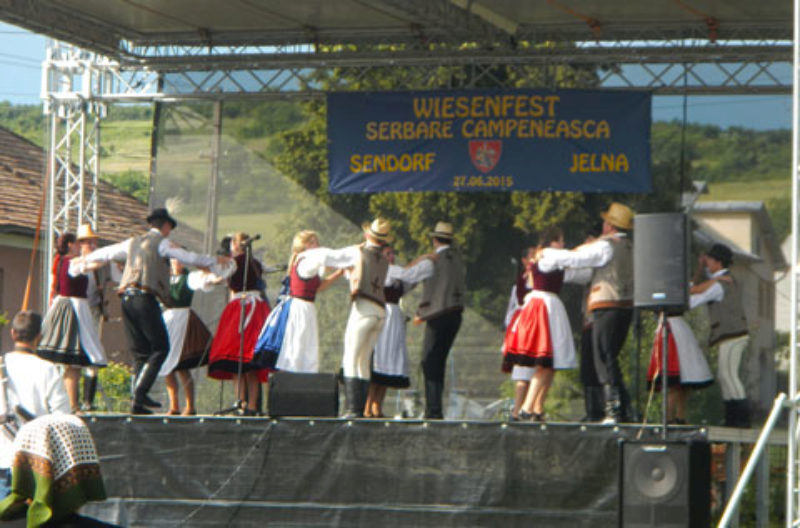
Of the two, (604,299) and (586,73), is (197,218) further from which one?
(604,299)

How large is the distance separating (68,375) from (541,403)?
3.54 metres

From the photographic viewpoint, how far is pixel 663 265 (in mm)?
7965

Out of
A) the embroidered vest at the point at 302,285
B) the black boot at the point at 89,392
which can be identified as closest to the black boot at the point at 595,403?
the embroidered vest at the point at 302,285

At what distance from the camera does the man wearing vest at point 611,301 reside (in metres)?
9.16

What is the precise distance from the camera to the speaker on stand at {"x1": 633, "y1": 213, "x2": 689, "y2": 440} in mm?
7891

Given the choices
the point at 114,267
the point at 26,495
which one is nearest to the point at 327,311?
the point at 114,267

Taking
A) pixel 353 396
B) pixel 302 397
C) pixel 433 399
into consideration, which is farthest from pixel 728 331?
pixel 302 397

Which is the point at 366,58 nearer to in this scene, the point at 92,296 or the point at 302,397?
the point at 92,296

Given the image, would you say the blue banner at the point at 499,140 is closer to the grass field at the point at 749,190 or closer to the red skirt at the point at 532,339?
the grass field at the point at 749,190

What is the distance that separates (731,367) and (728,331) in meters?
0.28

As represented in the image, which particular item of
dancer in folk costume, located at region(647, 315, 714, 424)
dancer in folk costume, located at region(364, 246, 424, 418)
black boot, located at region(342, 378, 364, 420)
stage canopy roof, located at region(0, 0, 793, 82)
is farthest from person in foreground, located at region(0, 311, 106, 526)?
stage canopy roof, located at region(0, 0, 793, 82)

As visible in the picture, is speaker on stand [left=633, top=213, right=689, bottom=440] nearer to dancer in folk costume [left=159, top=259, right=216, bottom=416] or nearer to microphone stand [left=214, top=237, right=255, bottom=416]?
microphone stand [left=214, top=237, right=255, bottom=416]

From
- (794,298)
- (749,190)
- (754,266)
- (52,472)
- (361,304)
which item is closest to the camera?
(52,472)

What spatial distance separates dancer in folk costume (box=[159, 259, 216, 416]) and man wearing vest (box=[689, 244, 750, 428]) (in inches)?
151
